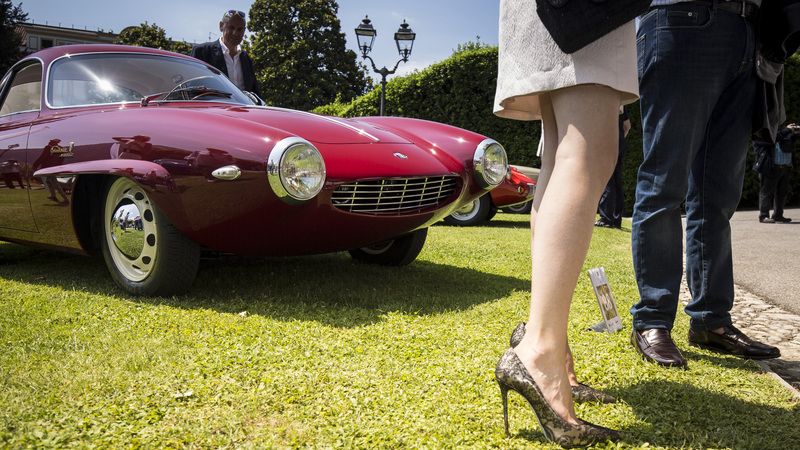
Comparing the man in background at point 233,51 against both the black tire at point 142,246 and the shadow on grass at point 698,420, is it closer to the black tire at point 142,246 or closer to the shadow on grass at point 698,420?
the black tire at point 142,246

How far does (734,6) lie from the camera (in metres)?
2.27

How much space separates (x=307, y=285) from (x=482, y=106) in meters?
11.2

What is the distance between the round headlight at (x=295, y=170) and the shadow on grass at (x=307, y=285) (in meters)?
0.53

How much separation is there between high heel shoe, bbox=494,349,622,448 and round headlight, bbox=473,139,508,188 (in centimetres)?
205

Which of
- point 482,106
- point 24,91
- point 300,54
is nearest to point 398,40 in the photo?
point 482,106

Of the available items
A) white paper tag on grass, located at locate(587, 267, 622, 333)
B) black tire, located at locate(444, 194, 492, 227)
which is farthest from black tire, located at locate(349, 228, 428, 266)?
black tire, located at locate(444, 194, 492, 227)

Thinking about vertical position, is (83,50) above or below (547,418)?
above

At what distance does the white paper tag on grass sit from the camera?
100 inches

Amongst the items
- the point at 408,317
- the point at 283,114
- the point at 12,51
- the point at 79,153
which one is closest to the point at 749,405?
the point at 408,317

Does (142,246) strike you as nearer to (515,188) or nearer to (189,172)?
(189,172)

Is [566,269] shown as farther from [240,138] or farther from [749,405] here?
[240,138]

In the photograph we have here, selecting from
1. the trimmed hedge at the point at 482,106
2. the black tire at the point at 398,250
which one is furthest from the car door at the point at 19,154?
the trimmed hedge at the point at 482,106

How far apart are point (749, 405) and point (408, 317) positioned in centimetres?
132

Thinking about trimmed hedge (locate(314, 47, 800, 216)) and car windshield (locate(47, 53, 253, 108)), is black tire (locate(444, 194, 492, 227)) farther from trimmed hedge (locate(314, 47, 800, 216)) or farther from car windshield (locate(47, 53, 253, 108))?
trimmed hedge (locate(314, 47, 800, 216))
